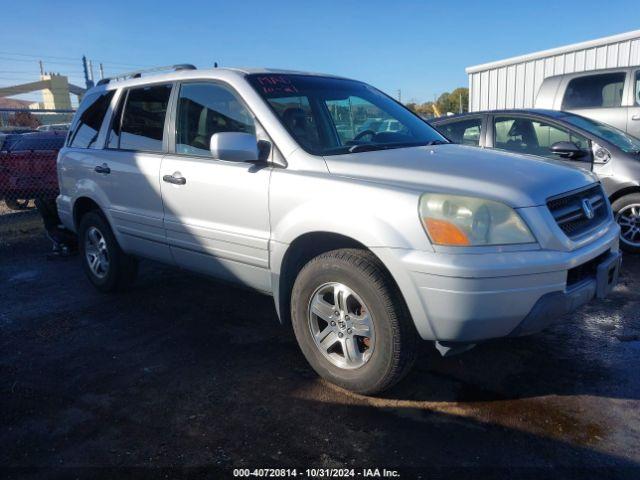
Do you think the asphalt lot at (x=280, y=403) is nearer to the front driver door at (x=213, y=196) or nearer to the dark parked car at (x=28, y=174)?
the front driver door at (x=213, y=196)

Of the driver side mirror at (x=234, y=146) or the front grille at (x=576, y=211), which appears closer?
the front grille at (x=576, y=211)

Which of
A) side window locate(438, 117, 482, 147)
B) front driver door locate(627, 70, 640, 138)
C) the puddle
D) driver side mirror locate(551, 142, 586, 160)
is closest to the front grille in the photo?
driver side mirror locate(551, 142, 586, 160)

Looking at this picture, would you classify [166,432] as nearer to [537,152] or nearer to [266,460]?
[266,460]

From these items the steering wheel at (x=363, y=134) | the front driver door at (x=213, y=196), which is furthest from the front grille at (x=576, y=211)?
the front driver door at (x=213, y=196)

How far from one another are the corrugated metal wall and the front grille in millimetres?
10142

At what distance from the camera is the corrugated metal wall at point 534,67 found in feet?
38.5

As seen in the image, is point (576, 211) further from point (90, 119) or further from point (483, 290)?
point (90, 119)

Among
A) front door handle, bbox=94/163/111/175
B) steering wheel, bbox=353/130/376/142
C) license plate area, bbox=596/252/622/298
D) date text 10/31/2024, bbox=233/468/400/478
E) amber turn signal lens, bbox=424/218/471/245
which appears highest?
steering wheel, bbox=353/130/376/142

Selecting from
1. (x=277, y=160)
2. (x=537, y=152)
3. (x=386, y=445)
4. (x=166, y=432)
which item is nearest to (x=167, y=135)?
(x=277, y=160)

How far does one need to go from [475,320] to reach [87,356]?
2.68m

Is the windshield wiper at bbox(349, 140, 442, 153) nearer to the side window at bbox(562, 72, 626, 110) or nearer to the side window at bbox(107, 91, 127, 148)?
the side window at bbox(107, 91, 127, 148)

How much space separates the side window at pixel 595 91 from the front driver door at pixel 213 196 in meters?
6.23

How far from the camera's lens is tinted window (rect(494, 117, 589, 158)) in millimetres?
5930

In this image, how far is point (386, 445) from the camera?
8.54ft
